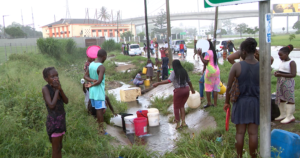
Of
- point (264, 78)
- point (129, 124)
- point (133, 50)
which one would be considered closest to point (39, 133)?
point (129, 124)

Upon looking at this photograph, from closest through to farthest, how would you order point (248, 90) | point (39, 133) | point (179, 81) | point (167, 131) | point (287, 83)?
point (248, 90) → point (39, 133) → point (287, 83) → point (179, 81) → point (167, 131)

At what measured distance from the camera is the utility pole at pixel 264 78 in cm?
305

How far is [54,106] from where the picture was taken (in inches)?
144

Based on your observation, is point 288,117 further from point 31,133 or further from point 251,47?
point 31,133

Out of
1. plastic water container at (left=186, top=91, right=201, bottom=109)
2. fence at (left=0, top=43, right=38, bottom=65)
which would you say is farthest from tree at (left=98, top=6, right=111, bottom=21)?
plastic water container at (left=186, top=91, right=201, bottom=109)

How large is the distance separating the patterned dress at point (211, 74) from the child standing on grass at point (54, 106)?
4211 millimetres

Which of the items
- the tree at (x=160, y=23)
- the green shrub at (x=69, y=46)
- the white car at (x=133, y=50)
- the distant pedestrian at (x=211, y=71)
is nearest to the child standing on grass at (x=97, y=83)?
the distant pedestrian at (x=211, y=71)

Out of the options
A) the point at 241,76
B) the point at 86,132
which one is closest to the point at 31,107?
the point at 86,132

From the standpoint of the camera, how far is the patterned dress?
6.98 metres

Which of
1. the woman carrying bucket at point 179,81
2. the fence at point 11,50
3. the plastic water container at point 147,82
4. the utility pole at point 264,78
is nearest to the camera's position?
the utility pole at point 264,78

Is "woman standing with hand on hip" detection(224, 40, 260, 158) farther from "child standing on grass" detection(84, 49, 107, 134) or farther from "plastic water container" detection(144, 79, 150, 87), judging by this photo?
"plastic water container" detection(144, 79, 150, 87)

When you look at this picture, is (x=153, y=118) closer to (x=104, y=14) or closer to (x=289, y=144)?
(x=289, y=144)

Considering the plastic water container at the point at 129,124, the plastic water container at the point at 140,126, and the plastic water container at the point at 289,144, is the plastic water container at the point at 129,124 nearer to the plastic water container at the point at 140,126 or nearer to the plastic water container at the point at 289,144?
the plastic water container at the point at 140,126

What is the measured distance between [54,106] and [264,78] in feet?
8.73
